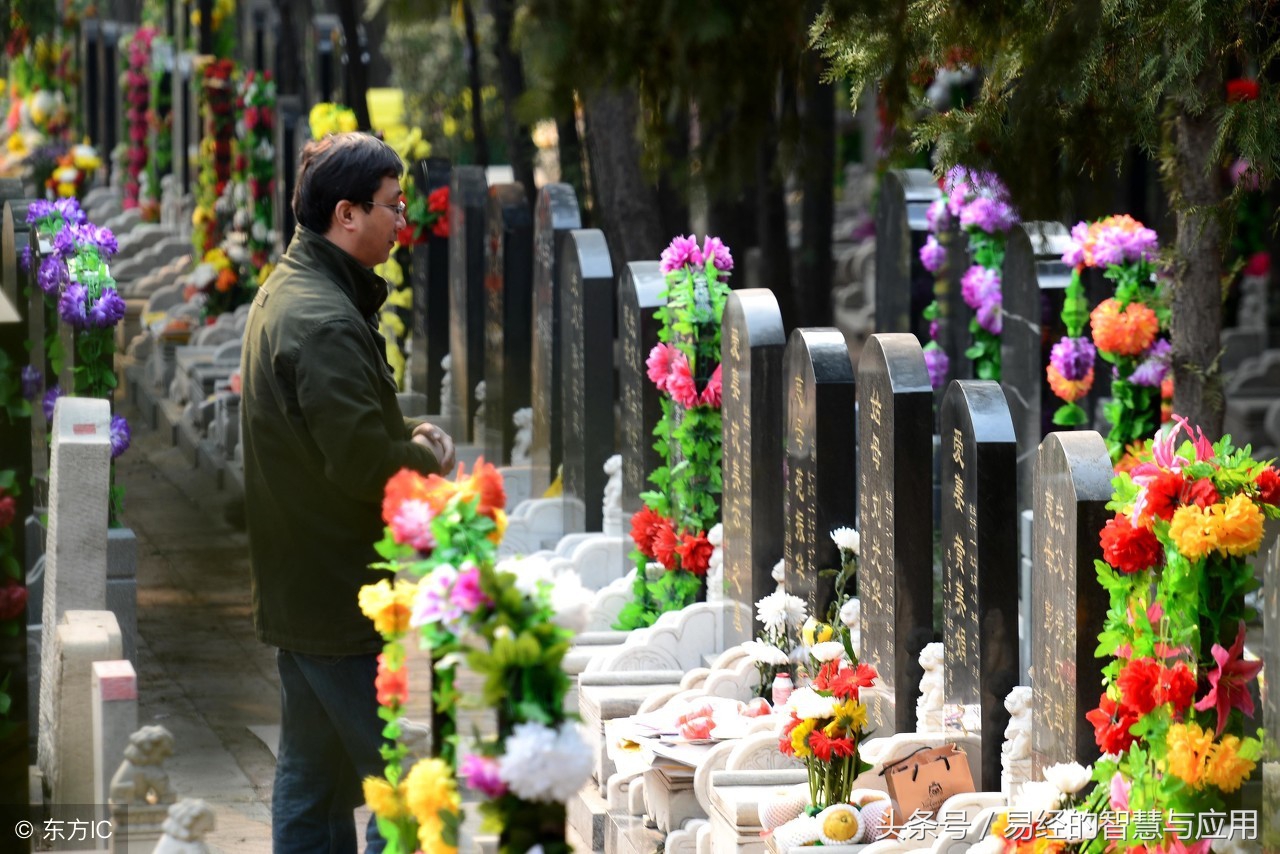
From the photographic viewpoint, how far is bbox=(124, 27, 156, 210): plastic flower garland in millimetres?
19203

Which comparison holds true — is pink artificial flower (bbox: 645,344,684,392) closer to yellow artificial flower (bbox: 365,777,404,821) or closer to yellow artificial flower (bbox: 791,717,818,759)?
yellow artificial flower (bbox: 791,717,818,759)

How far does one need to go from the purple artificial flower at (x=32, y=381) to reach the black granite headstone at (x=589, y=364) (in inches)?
86.0

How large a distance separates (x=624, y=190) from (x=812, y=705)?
6.25 m

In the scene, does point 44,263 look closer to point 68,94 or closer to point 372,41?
point 372,41

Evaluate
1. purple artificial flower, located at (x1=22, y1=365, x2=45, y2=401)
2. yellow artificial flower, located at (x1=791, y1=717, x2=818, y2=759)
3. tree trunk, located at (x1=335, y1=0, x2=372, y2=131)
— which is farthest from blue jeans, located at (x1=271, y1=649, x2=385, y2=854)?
tree trunk, located at (x1=335, y1=0, x2=372, y2=131)

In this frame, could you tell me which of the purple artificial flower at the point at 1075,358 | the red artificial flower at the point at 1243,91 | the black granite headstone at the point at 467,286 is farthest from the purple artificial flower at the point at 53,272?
the red artificial flower at the point at 1243,91

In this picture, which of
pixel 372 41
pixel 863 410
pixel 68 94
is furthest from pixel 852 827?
pixel 68 94

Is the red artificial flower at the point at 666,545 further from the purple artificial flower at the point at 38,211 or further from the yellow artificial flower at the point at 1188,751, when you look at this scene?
the yellow artificial flower at the point at 1188,751

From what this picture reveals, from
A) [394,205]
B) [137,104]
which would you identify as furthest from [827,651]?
[137,104]

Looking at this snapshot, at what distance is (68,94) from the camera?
77.1 feet

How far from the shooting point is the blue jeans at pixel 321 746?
4664mm

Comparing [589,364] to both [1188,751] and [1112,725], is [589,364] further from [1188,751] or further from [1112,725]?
Answer: [1188,751]

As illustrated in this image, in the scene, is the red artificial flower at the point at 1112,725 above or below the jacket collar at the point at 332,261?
below

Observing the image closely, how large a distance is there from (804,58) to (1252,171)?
7.13ft
